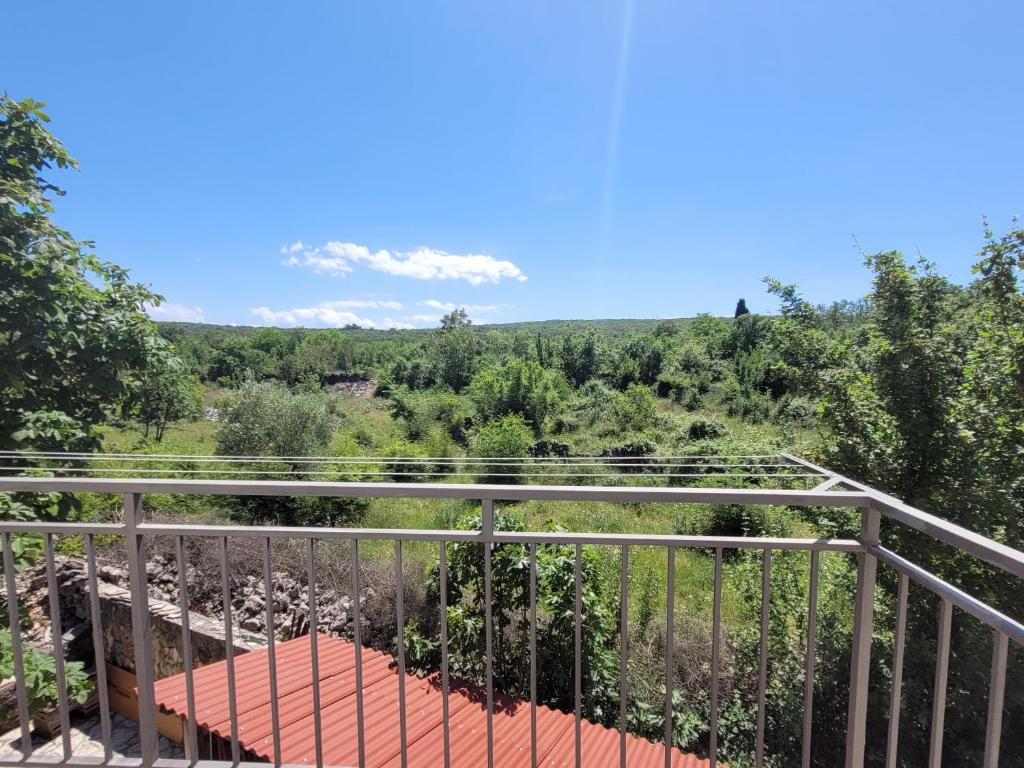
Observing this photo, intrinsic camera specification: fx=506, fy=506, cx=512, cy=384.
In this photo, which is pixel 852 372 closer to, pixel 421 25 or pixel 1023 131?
pixel 1023 131

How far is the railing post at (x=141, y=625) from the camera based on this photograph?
1.28 meters

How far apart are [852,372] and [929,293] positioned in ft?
3.13

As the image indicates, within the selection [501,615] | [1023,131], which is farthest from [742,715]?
[1023,131]

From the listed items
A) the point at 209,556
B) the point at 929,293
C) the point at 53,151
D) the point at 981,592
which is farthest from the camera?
the point at 209,556

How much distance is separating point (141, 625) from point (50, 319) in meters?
2.57

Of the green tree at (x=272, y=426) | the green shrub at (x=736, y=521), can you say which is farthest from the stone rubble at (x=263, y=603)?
the green shrub at (x=736, y=521)

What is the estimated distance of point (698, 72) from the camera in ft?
20.1

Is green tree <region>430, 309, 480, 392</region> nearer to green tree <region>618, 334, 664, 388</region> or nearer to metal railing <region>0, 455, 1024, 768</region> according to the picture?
green tree <region>618, 334, 664, 388</region>

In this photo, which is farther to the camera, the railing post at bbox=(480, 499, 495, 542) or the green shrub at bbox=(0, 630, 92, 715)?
the green shrub at bbox=(0, 630, 92, 715)

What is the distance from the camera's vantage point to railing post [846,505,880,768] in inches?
45.2

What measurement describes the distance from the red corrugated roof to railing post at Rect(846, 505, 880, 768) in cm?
118

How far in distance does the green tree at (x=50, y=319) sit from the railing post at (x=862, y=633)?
12.5 ft

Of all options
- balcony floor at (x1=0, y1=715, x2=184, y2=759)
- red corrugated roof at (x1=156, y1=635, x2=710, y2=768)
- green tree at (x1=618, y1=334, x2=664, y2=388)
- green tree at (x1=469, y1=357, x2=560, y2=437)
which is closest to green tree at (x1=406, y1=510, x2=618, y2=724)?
red corrugated roof at (x1=156, y1=635, x2=710, y2=768)

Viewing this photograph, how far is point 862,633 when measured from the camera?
1.18 metres
